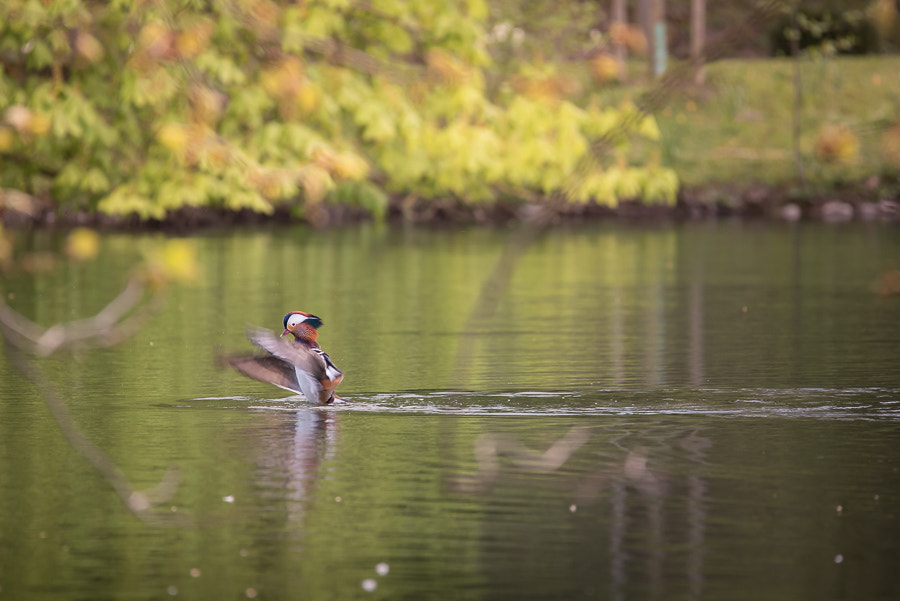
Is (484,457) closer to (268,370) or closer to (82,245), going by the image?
(268,370)

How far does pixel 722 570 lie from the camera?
9492 millimetres

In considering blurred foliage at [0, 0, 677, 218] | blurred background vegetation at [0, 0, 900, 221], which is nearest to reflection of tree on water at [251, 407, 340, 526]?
blurred background vegetation at [0, 0, 900, 221]

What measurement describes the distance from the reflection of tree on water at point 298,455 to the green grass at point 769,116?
43.2 meters

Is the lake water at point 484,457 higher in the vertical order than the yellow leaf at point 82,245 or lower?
lower

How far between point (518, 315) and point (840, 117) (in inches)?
1448

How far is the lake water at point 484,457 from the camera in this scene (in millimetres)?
9539

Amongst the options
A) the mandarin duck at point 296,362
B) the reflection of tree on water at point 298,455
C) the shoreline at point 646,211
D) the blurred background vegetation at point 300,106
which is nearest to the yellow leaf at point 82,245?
the blurred background vegetation at point 300,106

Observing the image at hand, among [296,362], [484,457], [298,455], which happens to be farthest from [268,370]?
[484,457]

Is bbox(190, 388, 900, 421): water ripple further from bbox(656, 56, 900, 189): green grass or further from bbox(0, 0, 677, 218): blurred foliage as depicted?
bbox(656, 56, 900, 189): green grass

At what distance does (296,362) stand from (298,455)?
79.7 inches

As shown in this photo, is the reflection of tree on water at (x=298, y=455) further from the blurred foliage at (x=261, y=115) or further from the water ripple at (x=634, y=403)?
the blurred foliage at (x=261, y=115)

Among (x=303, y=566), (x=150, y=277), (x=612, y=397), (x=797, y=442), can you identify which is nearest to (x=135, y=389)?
(x=612, y=397)

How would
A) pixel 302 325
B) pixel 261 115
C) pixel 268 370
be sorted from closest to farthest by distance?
pixel 302 325
pixel 268 370
pixel 261 115

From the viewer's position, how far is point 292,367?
Answer: 50.8 feet
